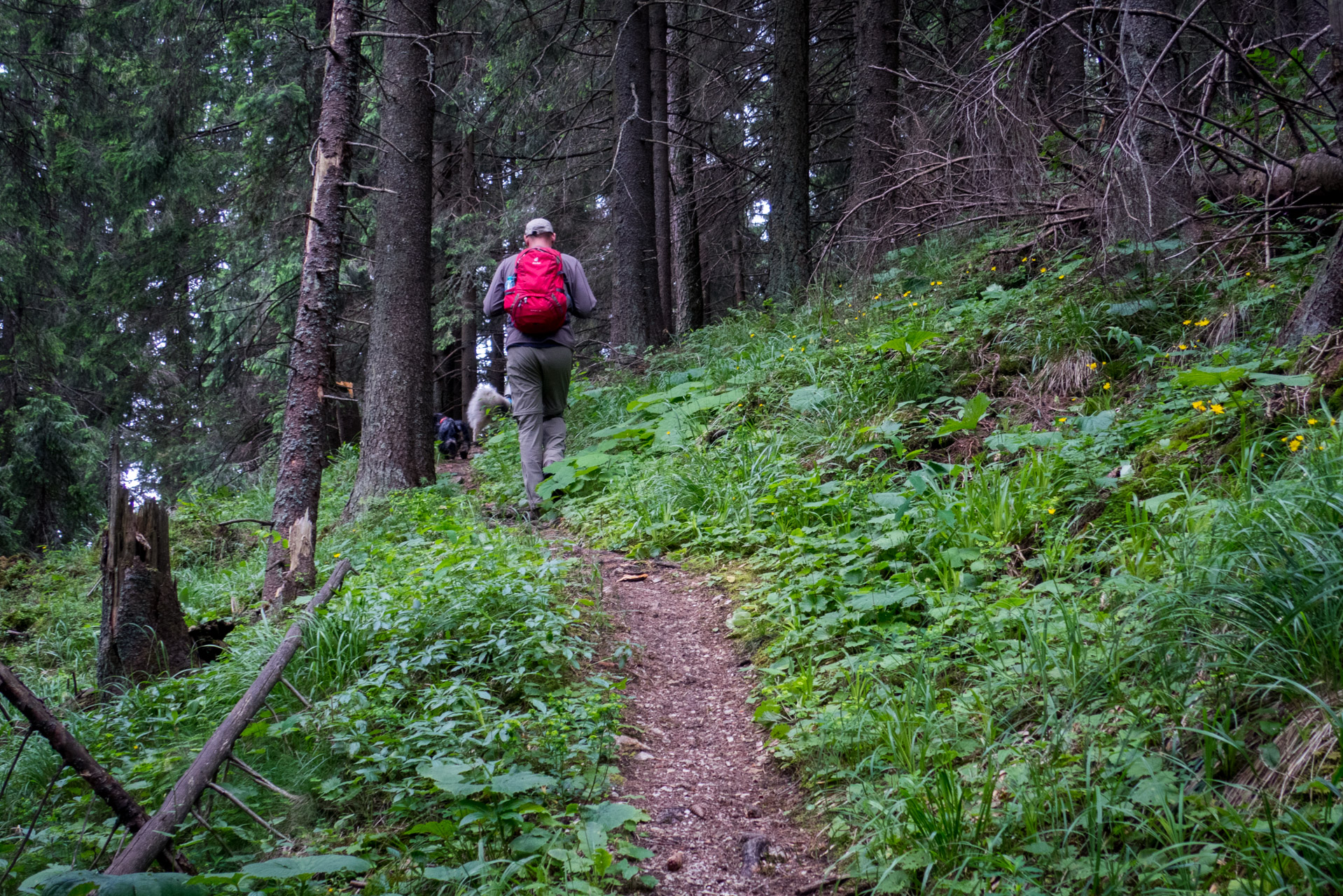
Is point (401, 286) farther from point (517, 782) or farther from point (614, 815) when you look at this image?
point (614, 815)

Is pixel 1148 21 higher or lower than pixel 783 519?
higher

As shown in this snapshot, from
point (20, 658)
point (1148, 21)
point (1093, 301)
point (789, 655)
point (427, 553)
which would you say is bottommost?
point (20, 658)

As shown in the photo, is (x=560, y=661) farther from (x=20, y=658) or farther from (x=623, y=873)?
(x=20, y=658)

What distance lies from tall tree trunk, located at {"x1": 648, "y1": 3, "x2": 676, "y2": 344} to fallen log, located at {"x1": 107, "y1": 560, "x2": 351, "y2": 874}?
8545 mm

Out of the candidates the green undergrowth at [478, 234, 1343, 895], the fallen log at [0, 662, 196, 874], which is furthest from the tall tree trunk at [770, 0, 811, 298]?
the fallen log at [0, 662, 196, 874]

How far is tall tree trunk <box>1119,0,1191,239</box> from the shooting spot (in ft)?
18.0

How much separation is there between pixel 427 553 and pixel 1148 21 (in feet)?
21.0

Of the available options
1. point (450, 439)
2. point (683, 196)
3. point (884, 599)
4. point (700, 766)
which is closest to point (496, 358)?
point (450, 439)

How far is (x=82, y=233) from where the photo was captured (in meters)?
16.1

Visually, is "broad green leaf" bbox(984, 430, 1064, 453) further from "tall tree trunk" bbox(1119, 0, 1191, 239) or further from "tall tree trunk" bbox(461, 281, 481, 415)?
"tall tree trunk" bbox(461, 281, 481, 415)

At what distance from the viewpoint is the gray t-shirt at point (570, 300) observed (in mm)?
6914

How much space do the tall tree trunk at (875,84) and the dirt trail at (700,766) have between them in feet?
23.9

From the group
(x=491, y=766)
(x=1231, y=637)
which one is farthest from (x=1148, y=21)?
(x=491, y=766)

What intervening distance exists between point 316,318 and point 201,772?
12.3 feet
